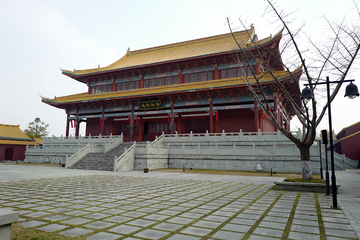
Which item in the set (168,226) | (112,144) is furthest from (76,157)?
(168,226)

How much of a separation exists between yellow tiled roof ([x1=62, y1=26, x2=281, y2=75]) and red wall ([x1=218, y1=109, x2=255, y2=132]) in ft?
19.5

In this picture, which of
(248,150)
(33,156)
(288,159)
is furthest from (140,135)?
(288,159)

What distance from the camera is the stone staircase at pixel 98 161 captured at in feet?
53.7

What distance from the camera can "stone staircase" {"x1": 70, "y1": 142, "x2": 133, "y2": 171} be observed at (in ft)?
53.7

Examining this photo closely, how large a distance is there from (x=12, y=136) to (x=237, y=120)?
27543mm

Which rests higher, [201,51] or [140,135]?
[201,51]

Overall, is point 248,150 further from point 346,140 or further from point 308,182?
point 346,140

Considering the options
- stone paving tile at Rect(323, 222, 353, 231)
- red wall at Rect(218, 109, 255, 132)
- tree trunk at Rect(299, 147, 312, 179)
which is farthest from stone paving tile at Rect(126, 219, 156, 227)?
red wall at Rect(218, 109, 255, 132)

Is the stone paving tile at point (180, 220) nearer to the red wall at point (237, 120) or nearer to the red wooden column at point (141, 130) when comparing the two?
the red wall at point (237, 120)

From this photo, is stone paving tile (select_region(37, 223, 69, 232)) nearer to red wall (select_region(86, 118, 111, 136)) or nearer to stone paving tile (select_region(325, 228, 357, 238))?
stone paving tile (select_region(325, 228, 357, 238))

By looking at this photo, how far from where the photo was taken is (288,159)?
49.8ft

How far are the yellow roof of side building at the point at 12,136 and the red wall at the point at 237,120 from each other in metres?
25.1

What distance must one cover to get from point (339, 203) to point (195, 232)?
14.4 ft

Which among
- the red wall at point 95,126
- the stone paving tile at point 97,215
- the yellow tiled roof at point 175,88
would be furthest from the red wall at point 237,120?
the stone paving tile at point 97,215
